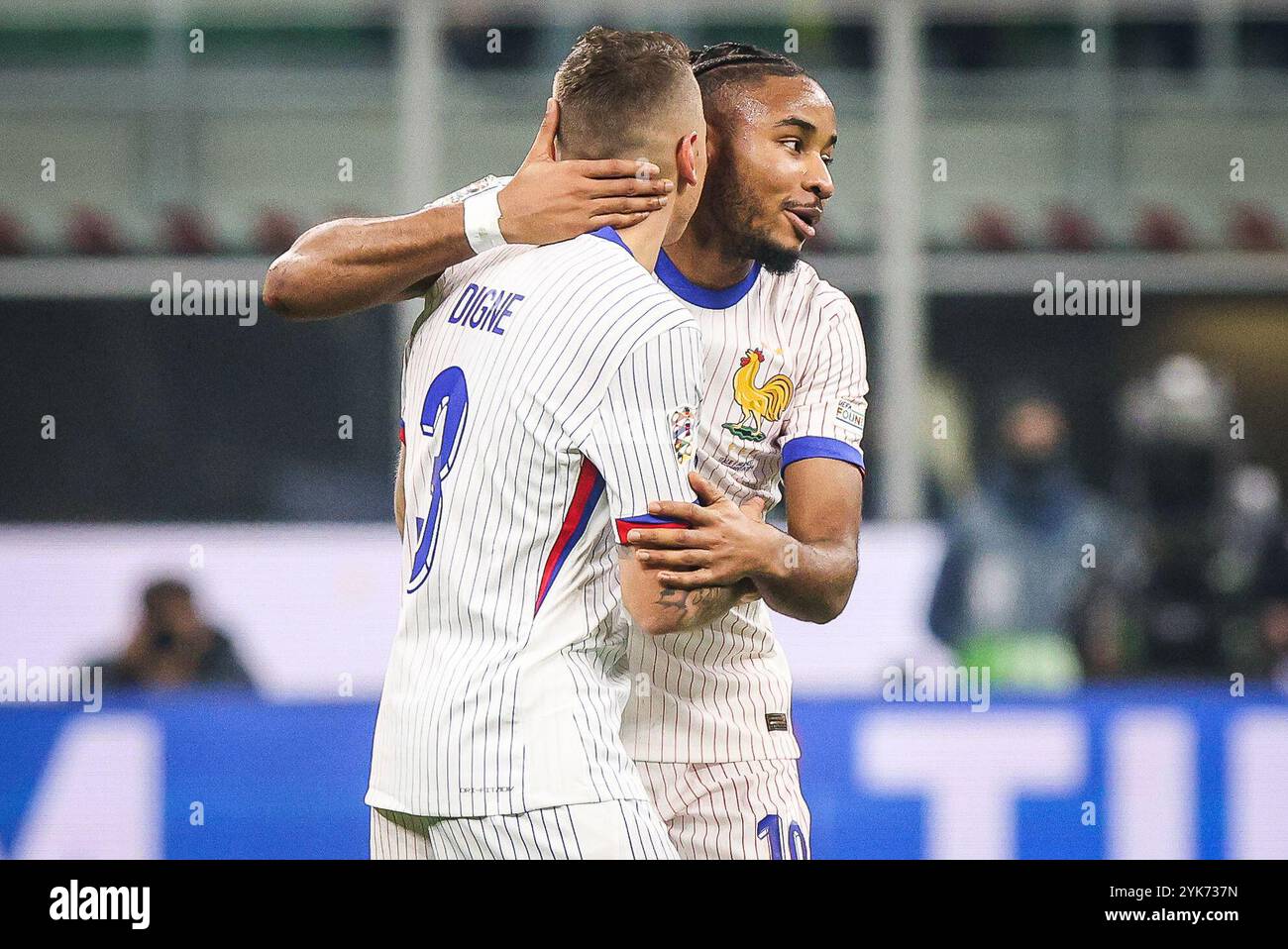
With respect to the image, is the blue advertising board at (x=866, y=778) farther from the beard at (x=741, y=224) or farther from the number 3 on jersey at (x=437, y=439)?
the number 3 on jersey at (x=437, y=439)

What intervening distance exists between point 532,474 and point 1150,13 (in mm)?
6277

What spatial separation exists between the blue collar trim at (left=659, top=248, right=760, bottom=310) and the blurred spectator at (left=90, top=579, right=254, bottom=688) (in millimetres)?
3259

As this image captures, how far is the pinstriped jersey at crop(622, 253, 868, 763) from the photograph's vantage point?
287 centimetres

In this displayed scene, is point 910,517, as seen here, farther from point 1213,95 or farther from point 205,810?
point 205,810

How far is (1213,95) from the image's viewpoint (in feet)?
24.3

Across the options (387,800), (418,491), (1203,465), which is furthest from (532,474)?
(1203,465)

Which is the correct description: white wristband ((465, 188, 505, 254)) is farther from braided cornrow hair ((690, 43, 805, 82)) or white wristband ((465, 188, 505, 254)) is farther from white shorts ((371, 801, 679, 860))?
white shorts ((371, 801, 679, 860))

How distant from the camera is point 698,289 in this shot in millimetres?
2924

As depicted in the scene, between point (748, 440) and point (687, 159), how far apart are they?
63 cm

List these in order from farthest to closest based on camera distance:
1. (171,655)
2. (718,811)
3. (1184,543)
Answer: (1184,543) → (171,655) → (718,811)

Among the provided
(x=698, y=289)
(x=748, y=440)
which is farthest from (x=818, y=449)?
(x=698, y=289)

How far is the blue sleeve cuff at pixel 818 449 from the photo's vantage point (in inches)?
112

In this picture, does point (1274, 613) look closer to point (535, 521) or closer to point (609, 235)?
point (609, 235)
